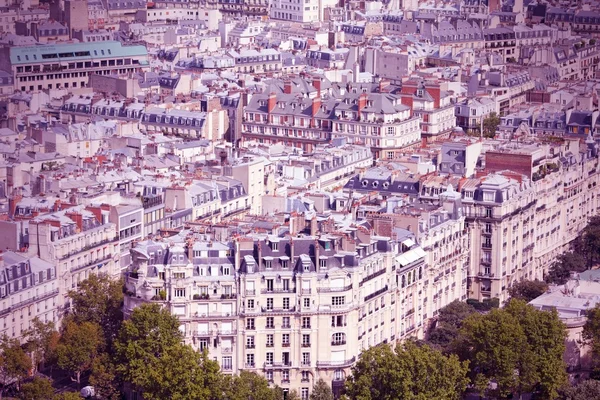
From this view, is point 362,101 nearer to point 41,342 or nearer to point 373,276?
point 373,276

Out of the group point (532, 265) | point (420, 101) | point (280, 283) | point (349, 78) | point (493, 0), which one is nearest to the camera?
point (280, 283)

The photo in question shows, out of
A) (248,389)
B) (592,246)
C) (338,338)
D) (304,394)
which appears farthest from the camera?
(592,246)

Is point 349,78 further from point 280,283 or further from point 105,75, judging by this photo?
point 280,283

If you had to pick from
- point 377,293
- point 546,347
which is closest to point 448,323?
point 377,293

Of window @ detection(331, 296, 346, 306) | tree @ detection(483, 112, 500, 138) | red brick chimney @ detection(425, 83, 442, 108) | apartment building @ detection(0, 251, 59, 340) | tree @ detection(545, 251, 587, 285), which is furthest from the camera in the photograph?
red brick chimney @ detection(425, 83, 442, 108)

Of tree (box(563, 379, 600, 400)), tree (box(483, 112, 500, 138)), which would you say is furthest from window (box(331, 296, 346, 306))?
tree (box(483, 112, 500, 138))

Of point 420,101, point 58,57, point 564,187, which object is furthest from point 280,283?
point 58,57

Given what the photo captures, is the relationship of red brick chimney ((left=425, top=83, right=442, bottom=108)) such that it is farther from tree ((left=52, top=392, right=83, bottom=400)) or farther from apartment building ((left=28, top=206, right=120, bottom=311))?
tree ((left=52, top=392, right=83, bottom=400))
